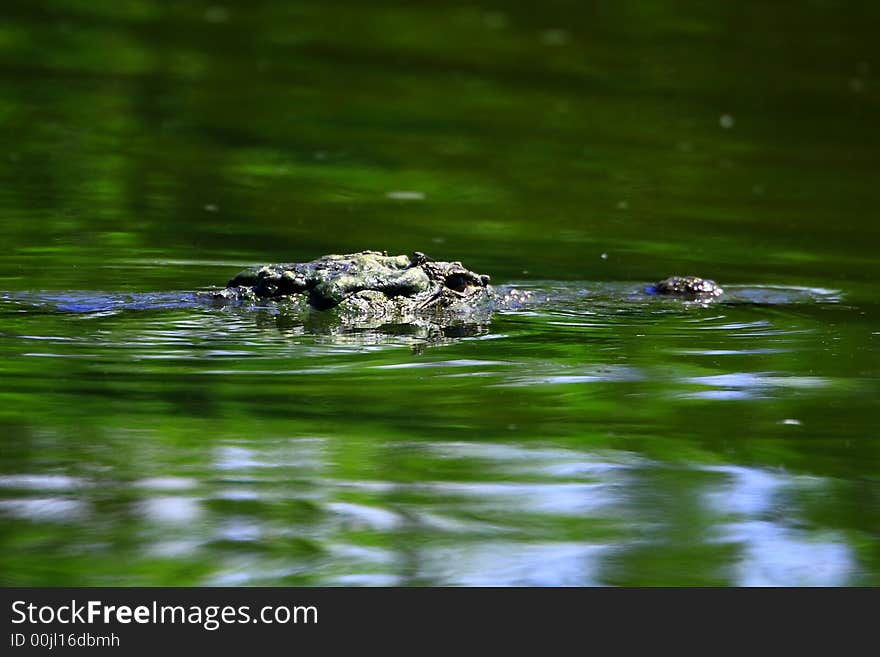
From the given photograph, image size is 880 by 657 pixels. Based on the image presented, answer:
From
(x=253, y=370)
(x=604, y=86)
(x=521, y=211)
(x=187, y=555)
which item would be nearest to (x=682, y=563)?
(x=187, y=555)

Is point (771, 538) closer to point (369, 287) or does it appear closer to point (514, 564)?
point (514, 564)

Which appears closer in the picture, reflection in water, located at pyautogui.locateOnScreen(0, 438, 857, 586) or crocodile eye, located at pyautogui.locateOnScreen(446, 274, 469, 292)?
reflection in water, located at pyautogui.locateOnScreen(0, 438, 857, 586)

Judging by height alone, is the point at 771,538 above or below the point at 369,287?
below

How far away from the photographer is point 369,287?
286 inches

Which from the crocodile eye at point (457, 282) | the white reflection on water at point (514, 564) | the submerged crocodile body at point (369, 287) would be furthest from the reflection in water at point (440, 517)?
the crocodile eye at point (457, 282)

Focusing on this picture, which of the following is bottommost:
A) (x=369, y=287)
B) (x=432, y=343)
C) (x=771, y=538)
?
(x=771, y=538)

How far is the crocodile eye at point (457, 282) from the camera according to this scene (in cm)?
753

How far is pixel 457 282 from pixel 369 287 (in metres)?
0.49

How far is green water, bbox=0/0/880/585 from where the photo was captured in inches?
170

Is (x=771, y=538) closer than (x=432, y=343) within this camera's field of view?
Yes

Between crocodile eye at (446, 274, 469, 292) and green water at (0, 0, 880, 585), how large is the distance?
378mm

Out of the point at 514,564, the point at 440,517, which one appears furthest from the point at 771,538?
the point at 440,517

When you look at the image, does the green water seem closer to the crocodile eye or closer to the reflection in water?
the reflection in water

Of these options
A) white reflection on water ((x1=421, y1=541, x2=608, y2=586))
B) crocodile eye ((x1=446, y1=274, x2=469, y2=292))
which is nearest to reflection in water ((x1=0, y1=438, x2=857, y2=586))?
white reflection on water ((x1=421, y1=541, x2=608, y2=586))
